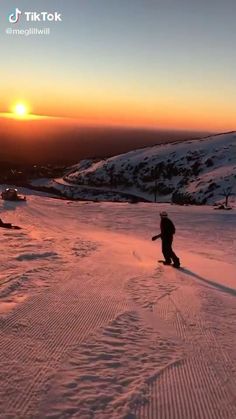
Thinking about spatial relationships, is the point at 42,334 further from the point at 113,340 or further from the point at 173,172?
the point at 173,172

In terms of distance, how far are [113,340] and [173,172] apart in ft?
297

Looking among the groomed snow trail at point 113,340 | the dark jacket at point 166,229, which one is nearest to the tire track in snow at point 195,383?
the groomed snow trail at point 113,340

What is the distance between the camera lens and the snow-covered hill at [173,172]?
77250mm

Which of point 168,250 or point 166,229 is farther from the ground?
point 166,229

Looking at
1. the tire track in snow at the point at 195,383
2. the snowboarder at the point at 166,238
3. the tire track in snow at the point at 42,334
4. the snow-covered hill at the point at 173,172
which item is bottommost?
the tire track in snow at the point at 195,383

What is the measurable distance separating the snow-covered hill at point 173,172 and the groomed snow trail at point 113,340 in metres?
60.4

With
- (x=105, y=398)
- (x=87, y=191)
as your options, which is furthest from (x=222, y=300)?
(x=87, y=191)

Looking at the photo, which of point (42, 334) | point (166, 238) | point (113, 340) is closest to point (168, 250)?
point (166, 238)

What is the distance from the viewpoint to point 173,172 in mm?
96062

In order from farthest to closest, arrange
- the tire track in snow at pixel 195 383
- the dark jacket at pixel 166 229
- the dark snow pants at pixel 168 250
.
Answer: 1. the dark jacket at pixel 166 229
2. the dark snow pants at pixel 168 250
3. the tire track in snow at pixel 195 383

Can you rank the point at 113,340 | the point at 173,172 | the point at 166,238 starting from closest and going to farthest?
the point at 113,340 → the point at 166,238 → the point at 173,172

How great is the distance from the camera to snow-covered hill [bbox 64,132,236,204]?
77.2 m

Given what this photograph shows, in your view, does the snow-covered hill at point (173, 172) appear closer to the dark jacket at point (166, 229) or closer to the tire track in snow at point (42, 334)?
the dark jacket at point (166, 229)

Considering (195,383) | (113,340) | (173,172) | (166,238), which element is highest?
(173,172)
